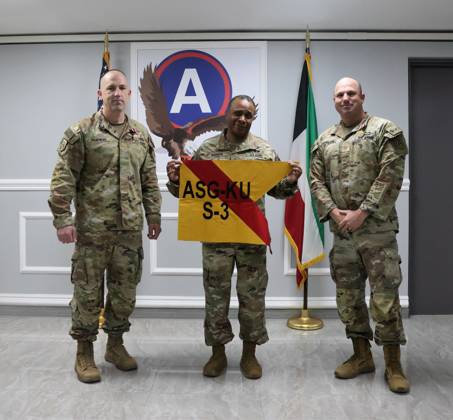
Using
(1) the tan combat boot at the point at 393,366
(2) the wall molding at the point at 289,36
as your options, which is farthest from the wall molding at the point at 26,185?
(1) the tan combat boot at the point at 393,366

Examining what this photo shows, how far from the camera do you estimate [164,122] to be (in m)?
3.56

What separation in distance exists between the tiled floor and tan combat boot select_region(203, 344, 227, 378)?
4 centimetres

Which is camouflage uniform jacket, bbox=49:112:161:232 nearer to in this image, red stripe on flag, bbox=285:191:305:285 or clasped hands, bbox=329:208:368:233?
clasped hands, bbox=329:208:368:233

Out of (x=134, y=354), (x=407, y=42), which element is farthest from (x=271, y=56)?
(x=134, y=354)

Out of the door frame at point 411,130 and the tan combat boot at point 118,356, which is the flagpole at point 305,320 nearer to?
the door frame at point 411,130

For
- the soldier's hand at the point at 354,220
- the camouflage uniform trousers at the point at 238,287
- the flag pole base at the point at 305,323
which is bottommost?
the flag pole base at the point at 305,323

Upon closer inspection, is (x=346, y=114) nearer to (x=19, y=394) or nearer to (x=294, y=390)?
(x=294, y=390)

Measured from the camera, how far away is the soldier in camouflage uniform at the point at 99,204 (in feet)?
A: 7.63

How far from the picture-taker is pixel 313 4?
2.98 meters

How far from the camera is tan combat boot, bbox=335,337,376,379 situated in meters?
2.39

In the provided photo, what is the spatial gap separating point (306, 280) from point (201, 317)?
865mm

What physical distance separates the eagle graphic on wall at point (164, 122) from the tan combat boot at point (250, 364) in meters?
1.63

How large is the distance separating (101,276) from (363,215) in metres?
1.32

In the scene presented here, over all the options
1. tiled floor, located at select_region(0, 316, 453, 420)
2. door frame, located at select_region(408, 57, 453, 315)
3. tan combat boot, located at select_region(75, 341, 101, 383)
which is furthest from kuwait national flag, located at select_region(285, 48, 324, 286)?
tan combat boot, located at select_region(75, 341, 101, 383)
